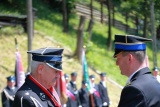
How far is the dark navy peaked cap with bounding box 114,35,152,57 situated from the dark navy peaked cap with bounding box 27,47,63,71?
1.94 ft

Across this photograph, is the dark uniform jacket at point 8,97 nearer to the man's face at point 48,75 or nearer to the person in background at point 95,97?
the person in background at point 95,97

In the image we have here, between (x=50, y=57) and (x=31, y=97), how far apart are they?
42cm

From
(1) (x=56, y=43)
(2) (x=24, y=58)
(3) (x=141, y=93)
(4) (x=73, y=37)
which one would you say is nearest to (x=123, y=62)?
(3) (x=141, y=93)

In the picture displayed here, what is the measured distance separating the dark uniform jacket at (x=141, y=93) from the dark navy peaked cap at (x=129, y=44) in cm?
25

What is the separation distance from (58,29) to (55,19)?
160 cm

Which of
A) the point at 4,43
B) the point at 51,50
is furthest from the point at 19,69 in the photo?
the point at 51,50

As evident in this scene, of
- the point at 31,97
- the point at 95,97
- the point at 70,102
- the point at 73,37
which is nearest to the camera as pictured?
the point at 31,97

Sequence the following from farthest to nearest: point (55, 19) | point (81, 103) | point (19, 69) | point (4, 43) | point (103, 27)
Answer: point (103, 27), point (55, 19), point (4, 43), point (81, 103), point (19, 69)

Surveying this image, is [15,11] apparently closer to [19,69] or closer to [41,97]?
[19,69]

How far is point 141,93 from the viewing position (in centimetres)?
309

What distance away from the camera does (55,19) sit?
69.0 feet

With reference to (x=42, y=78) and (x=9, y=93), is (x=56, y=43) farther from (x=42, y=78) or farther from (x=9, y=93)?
(x=42, y=78)

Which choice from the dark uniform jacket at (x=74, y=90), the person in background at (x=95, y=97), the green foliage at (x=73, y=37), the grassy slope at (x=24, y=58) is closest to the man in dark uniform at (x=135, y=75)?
the dark uniform jacket at (x=74, y=90)

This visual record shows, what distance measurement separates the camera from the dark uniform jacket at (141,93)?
10.1 feet
